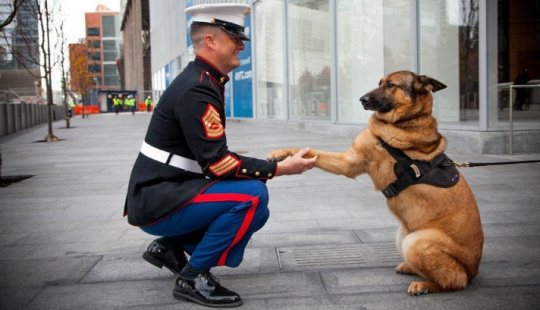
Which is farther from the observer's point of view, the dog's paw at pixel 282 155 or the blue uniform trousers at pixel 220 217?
the dog's paw at pixel 282 155

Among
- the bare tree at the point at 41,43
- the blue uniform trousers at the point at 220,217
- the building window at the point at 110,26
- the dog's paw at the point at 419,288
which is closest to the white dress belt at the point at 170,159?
the blue uniform trousers at the point at 220,217

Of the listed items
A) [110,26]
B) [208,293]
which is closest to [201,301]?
[208,293]

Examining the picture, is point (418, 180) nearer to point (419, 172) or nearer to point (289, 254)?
point (419, 172)

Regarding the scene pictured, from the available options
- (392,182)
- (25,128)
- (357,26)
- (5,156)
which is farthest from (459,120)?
(25,128)

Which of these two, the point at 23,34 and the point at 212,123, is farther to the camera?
the point at 23,34

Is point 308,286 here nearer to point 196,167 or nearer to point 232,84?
point 196,167

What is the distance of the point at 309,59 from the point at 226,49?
1504 cm

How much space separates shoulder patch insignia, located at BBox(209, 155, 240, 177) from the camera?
126 inches

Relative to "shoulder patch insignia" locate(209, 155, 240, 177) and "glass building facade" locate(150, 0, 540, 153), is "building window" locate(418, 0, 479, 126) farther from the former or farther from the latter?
"shoulder patch insignia" locate(209, 155, 240, 177)

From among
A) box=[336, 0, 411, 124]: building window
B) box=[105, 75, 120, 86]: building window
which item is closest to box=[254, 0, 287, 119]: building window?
box=[336, 0, 411, 124]: building window

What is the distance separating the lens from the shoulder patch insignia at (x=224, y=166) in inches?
126

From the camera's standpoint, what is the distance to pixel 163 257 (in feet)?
12.3

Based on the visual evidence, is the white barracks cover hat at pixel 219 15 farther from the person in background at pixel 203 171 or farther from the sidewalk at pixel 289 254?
the sidewalk at pixel 289 254

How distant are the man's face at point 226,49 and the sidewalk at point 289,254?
1.53m
